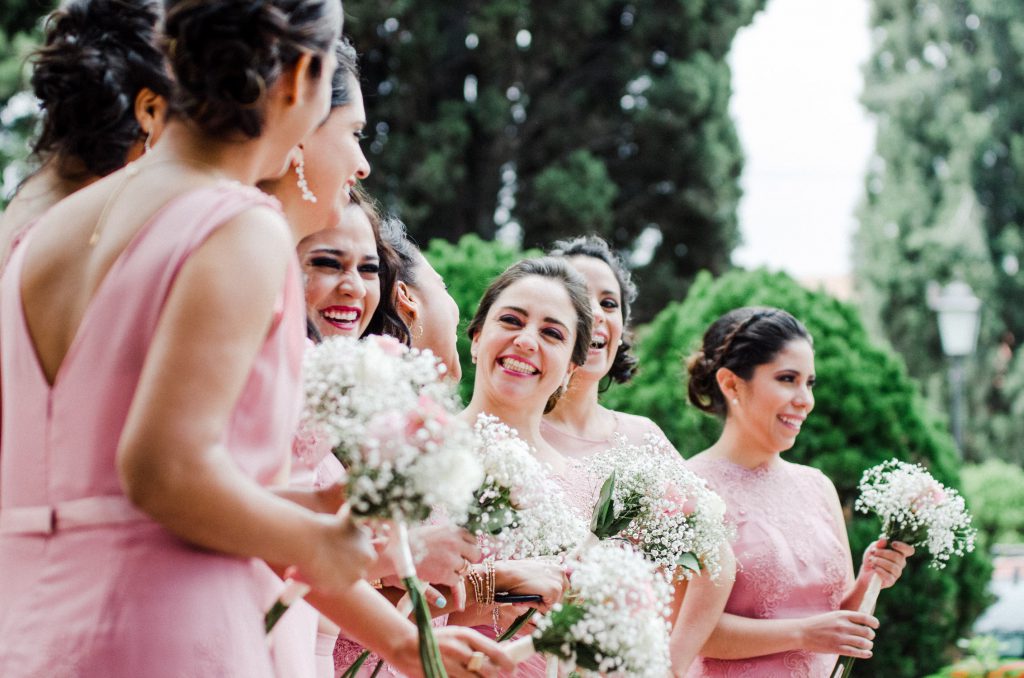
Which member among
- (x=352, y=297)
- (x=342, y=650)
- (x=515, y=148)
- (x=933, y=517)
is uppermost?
(x=515, y=148)

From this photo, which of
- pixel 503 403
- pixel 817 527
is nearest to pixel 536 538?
pixel 503 403

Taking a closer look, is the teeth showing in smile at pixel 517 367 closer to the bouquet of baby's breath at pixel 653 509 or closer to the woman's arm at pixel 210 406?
the bouquet of baby's breath at pixel 653 509

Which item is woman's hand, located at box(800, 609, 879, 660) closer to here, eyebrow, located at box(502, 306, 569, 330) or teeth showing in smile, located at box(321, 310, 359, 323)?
eyebrow, located at box(502, 306, 569, 330)

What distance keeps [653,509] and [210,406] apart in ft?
5.72

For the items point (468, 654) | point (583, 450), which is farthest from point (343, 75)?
point (583, 450)

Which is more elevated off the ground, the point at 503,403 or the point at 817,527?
the point at 503,403

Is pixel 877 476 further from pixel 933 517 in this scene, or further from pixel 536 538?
pixel 536 538

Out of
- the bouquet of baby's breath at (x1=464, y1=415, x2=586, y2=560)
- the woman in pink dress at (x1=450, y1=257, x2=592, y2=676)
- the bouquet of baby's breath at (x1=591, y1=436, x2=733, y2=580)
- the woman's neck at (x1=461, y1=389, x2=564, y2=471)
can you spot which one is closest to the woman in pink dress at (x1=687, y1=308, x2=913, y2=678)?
the woman in pink dress at (x1=450, y1=257, x2=592, y2=676)

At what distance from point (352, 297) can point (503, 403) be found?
75 centimetres

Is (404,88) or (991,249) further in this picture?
(991,249)

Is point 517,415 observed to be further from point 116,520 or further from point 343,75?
point 116,520

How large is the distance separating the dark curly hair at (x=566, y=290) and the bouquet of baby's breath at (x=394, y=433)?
2.11 m

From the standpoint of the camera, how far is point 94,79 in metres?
2.75

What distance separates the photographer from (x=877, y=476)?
14.3 ft
